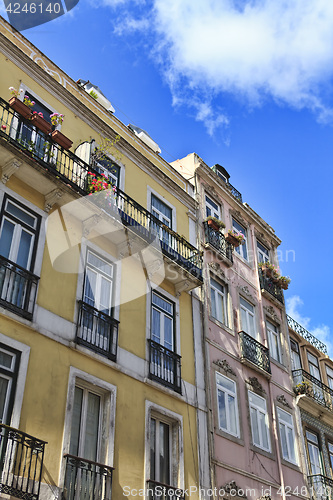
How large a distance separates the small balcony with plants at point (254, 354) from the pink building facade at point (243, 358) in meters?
0.03

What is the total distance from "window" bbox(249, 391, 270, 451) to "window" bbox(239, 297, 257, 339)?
2.29m

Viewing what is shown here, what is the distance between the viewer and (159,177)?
17.9m

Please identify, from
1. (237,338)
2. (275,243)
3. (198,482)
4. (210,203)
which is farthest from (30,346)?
(275,243)

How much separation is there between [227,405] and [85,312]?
5472 mm

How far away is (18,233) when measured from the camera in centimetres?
1191

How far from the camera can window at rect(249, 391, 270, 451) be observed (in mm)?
16391

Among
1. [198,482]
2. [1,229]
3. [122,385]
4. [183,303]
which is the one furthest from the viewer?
[183,303]

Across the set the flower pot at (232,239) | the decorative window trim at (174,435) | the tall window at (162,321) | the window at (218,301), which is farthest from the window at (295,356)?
the decorative window trim at (174,435)

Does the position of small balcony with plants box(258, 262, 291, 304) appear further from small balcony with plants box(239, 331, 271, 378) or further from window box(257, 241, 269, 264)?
small balcony with plants box(239, 331, 271, 378)

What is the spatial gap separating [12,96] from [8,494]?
8.65 m

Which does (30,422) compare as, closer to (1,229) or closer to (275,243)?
(1,229)

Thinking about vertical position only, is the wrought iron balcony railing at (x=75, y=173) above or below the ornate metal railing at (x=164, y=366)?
above

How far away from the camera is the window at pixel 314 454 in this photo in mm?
18953

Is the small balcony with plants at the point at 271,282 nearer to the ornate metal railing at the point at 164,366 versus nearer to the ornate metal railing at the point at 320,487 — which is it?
the ornate metal railing at the point at 320,487
